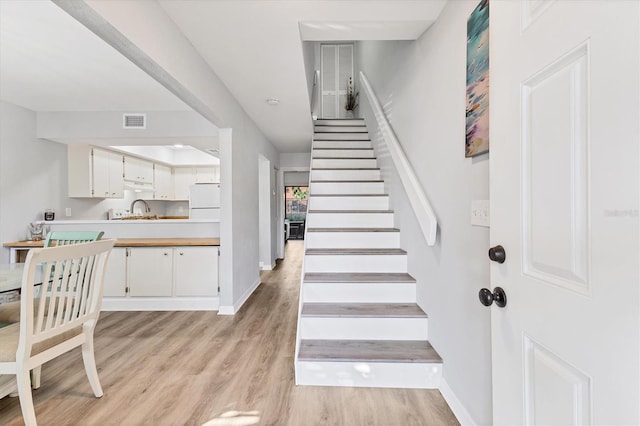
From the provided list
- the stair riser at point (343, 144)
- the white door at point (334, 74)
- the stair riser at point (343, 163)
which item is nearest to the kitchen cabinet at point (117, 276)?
the stair riser at point (343, 163)

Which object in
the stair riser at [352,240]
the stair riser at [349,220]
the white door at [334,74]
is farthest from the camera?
the white door at [334,74]

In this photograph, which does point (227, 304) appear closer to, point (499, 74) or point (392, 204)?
point (392, 204)

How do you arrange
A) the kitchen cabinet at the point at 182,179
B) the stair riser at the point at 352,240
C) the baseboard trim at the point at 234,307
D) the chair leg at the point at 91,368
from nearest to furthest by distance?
the chair leg at the point at 91,368
the stair riser at the point at 352,240
the baseboard trim at the point at 234,307
the kitchen cabinet at the point at 182,179

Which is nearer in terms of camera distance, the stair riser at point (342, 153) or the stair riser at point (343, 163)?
the stair riser at point (343, 163)

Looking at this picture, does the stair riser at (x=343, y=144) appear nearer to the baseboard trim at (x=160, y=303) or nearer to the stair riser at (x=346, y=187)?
the stair riser at (x=346, y=187)

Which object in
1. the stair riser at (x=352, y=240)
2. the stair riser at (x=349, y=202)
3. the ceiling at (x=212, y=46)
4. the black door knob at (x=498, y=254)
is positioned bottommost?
the stair riser at (x=352, y=240)

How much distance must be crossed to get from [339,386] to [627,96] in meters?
1.95

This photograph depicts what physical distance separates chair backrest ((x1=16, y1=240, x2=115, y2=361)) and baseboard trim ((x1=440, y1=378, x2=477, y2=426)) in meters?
2.21

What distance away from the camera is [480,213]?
138cm

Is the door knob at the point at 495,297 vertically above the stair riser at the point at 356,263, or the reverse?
the door knob at the point at 495,297

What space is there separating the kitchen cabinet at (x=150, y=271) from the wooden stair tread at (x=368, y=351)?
7.23ft

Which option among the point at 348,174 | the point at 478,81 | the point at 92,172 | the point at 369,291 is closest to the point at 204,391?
the point at 369,291

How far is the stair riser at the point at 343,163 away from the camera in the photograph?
158 inches

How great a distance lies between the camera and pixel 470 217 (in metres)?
1.47
